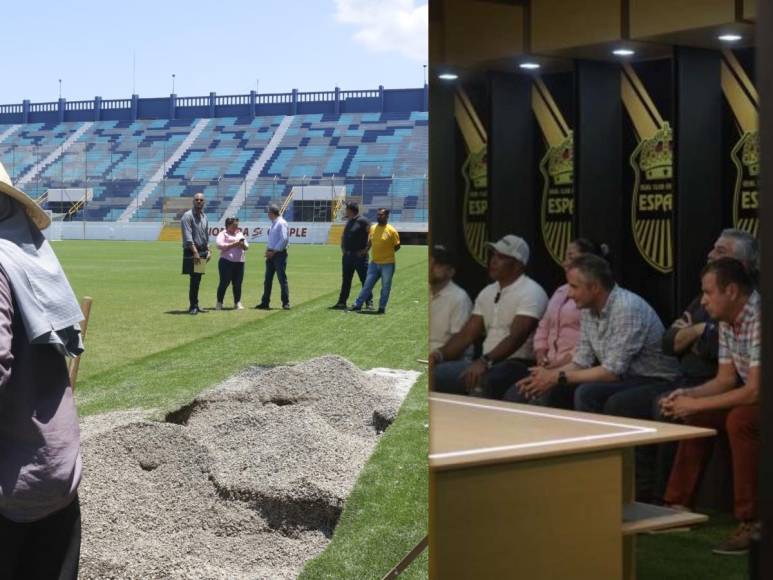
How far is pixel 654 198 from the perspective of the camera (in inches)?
47.6

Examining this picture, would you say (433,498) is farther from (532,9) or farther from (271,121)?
(271,121)

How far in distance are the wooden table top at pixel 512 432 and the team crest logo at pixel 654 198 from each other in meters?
0.22

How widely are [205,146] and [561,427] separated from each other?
3848cm

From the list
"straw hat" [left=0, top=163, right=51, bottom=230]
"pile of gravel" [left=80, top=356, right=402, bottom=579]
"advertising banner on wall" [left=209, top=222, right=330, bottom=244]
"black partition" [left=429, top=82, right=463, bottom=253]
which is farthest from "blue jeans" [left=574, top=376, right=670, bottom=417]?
"advertising banner on wall" [left=209, top=222, right=330, bottom=244]

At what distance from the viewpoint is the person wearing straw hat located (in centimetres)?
221

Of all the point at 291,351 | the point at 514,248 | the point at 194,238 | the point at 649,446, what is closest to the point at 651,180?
the point at 514,248

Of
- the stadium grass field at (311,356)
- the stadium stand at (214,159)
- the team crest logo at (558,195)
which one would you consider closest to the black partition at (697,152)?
the team crest logo at (558,195)

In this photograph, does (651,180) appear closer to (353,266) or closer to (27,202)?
(27,202)

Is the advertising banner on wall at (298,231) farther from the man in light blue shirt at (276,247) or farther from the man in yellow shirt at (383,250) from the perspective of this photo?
the man in yellow shirt at (383,250)

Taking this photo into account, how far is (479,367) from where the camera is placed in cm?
144

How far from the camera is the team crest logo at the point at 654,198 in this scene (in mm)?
Answer: 1201

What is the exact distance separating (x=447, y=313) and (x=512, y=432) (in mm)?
183

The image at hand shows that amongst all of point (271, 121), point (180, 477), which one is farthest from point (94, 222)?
point (180, 477)

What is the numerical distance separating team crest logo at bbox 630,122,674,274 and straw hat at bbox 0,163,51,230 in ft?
4.80
